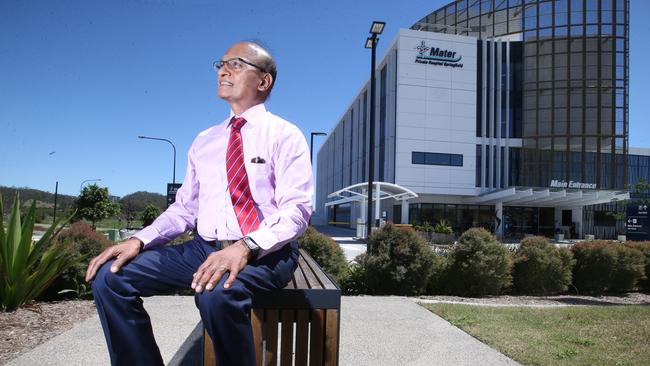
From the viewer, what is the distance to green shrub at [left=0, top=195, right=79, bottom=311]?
4871 millimetres

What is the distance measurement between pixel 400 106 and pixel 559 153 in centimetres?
1578

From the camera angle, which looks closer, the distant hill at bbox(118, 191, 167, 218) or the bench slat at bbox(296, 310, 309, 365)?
the bench slat at bbox(296, 310, 309, 365)

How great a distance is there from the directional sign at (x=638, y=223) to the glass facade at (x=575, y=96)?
61.7 ft

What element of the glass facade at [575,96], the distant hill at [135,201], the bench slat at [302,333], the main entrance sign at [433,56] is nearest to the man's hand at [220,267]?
the bench slat at [302,333]

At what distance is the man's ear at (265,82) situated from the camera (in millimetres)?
2209

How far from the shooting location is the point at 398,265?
755 cm

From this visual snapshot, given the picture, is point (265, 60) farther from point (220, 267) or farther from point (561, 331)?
point (561, 331)

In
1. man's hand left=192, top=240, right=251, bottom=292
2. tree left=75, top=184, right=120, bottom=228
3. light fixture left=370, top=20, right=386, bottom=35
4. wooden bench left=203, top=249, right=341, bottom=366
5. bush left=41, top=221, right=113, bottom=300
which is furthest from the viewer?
tree left=75, top=184, right=120, bottom=228

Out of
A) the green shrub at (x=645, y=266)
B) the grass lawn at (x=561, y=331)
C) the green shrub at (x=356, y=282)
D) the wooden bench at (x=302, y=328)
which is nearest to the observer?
the wooden bench at (x=302, y=328)

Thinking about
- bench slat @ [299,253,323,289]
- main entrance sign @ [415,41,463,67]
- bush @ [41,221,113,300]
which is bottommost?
bush @ [41,221,113,300]

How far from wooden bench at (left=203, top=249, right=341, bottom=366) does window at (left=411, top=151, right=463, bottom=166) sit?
35723mm

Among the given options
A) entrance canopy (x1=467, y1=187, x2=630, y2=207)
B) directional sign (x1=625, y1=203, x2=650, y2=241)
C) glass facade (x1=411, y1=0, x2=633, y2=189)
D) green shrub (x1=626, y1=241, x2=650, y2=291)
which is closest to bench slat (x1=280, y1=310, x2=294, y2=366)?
green shrub (x1=626, y1=241, x2=650, y2=291)

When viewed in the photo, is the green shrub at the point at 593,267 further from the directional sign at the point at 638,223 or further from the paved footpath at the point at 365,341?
the directional sign at the point at 638,223

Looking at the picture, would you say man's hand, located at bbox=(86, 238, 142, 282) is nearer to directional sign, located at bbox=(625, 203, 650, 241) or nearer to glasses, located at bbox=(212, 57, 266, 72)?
glasses, located at bbox=(212, 57, 266, 72)
